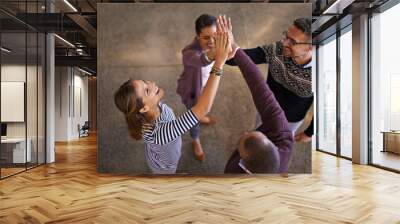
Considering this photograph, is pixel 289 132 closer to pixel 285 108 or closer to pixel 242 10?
pixel 285 108

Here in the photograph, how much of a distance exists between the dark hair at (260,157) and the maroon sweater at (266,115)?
0.36ft

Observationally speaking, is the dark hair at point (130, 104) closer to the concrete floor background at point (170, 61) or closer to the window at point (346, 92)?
the concrete floor background at point (170, 61)

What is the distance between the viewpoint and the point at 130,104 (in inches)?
275

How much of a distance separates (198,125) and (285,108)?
157 centimetres

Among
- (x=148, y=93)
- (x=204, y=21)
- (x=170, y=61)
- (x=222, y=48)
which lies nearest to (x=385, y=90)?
(x=222, y=48)

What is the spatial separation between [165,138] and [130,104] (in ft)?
2.88

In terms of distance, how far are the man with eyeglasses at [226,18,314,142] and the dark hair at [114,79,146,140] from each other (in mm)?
1799

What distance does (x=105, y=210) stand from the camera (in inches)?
178

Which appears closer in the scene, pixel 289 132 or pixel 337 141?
pixel 289 132

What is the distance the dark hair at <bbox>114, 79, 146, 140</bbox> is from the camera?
695 centimetres

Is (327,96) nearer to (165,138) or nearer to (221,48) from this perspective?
(221,48)

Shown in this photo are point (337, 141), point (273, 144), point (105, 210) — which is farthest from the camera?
point (337, 141)

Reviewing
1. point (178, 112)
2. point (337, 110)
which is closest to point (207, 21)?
point (178, 112)

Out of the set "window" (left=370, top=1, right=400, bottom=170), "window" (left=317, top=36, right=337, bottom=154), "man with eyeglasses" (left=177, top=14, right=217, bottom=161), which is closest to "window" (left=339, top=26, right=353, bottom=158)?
"window" (left=317, top=36, right=337, bottom=154)
